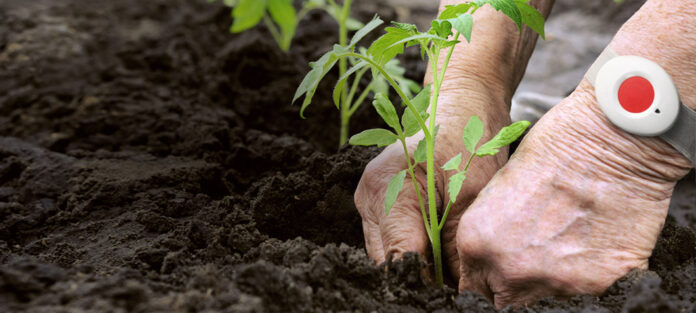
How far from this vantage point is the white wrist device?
1271 millimetres

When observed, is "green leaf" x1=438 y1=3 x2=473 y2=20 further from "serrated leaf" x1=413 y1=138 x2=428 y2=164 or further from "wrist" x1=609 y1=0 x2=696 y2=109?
"wrist" x1=609 y1=0 x2=696 y2=109

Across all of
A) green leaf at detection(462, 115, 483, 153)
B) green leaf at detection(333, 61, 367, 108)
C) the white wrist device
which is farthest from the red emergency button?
green leaf at detection(333, 61, 367, 108)

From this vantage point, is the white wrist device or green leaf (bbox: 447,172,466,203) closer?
green leaf (bbox: 447,172,466,203)

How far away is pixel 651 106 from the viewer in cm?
128

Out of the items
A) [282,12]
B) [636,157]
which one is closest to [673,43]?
[636,157]

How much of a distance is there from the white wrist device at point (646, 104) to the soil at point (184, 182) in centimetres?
32

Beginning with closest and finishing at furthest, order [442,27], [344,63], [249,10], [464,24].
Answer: [249,10] → [464,24] → [442,27] → [344,63]

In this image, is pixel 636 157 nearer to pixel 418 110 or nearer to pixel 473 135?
pixel 473 135

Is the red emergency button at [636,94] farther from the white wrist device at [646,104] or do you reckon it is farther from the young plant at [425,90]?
the young plant at [425,90]

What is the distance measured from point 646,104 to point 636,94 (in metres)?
0.03

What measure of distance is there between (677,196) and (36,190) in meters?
2.43

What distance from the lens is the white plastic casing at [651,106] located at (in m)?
1.27

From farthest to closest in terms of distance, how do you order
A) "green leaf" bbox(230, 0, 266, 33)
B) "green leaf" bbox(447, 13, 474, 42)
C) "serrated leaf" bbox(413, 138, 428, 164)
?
"serrated leaf" bbox(413, 138, 428, 164) < "green leaf" bbox(447, 13, 474, 42) < "green leaf" bbox(230, 0, 266, 33)

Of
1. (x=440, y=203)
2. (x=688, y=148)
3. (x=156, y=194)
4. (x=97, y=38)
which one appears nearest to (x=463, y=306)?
(x=440, y=203)
